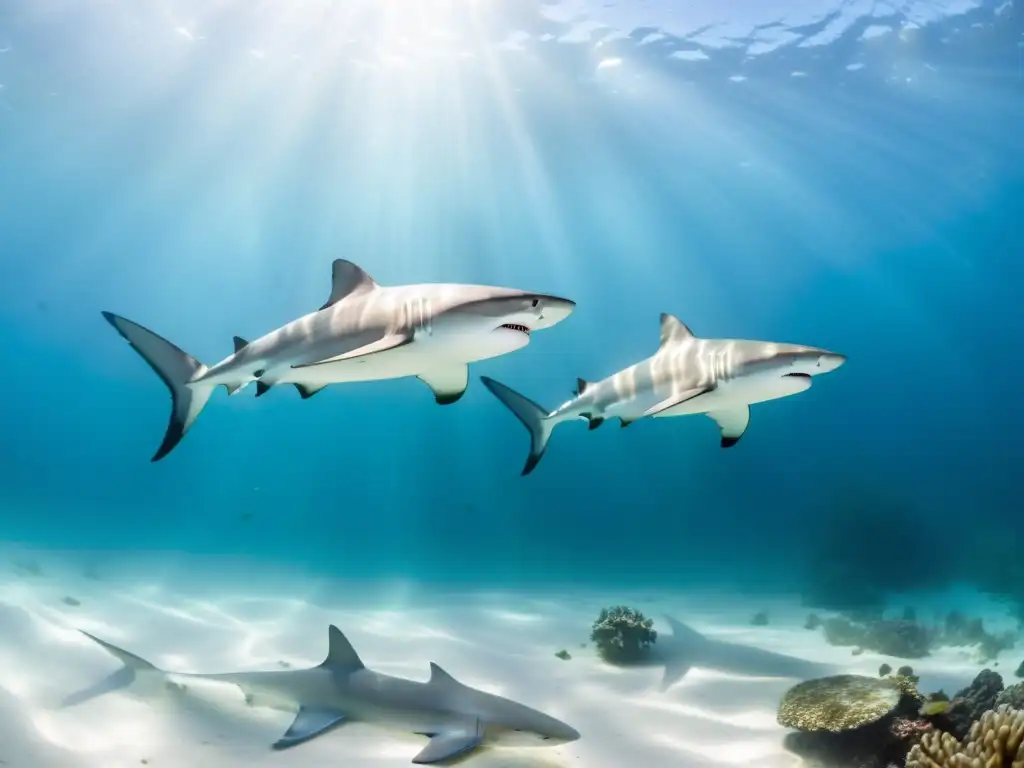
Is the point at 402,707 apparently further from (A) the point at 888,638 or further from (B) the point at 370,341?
(A) the point at 888,638

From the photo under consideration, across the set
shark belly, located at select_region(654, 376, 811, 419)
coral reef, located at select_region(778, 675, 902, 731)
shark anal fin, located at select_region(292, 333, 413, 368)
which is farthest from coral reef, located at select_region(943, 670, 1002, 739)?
shark anal fin, located at select_region(292, 333, 413, 368)

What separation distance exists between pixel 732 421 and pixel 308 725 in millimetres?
5630

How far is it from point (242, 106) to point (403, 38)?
10165 mm

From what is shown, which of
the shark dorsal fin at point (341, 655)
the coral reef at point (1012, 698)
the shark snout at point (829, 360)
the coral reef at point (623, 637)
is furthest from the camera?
the coral reef at point (623, 637)


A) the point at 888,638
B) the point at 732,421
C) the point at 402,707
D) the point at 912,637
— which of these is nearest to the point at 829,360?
the point at 732,421

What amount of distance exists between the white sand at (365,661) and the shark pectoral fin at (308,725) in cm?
46

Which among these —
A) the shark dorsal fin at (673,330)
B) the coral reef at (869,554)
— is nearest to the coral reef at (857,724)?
the shark dorsal fin at (673,330)

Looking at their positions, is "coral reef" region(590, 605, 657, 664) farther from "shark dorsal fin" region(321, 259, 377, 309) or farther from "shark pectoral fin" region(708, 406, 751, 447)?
"shark dorsal fin" region(321, 259, 377, 309)

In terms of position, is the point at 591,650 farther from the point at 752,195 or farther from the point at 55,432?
the point at 55,432

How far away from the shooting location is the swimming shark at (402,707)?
18.2 feet

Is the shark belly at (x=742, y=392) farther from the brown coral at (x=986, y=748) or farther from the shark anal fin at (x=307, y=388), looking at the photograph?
the shark anal fin at (x=307, y=388)

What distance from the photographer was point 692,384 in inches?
268

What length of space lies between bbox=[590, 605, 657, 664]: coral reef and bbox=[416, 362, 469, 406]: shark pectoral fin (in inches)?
248

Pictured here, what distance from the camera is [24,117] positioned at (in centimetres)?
3002
